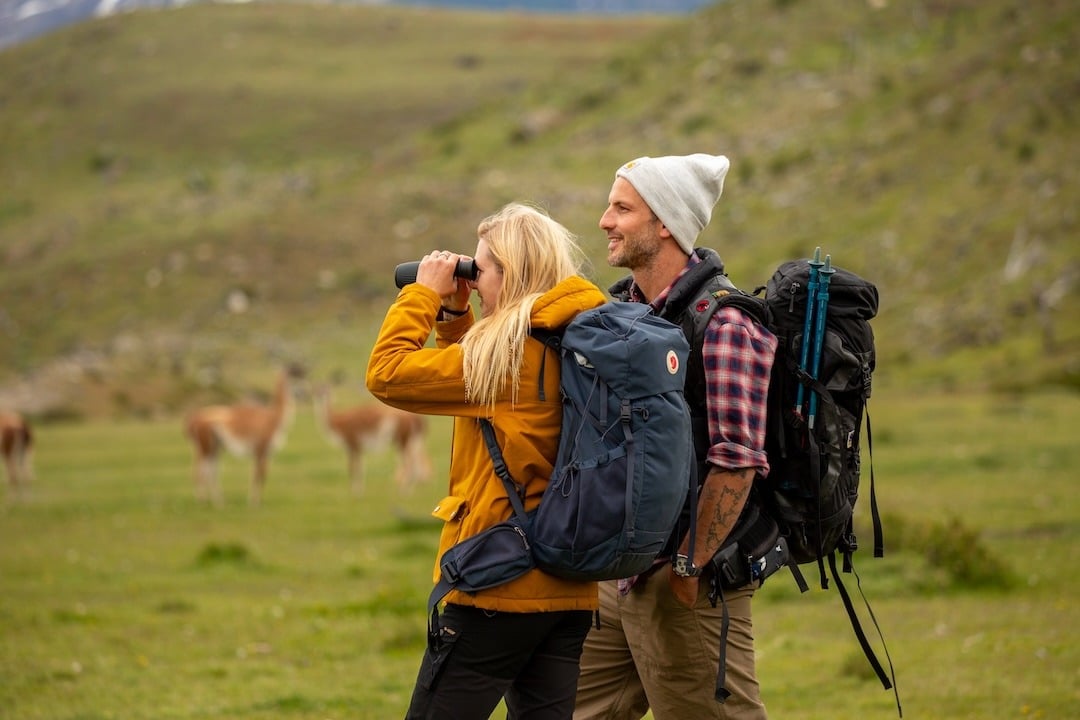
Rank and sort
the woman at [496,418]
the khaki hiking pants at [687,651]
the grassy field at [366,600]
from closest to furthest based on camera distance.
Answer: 1. the woman at [496,418]
2. the khaki hiking pants at [687,651]
3. the grassy field at [366,600]

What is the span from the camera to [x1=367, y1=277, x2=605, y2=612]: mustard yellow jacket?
4.29 metres

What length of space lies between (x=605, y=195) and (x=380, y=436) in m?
28.2

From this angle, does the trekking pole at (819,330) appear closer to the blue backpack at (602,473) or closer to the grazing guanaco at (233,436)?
the blue backpack at (602,473)

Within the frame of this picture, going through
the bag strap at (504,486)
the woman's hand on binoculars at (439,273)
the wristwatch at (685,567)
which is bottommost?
the wristwatch at (685,567)

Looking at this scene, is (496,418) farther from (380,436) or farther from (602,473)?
(380,436)

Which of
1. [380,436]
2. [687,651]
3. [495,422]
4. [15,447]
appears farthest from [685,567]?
[15,447]

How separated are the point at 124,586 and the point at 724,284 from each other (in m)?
9.80

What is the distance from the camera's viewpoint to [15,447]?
20.9m

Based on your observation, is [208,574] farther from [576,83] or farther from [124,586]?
[576,83]

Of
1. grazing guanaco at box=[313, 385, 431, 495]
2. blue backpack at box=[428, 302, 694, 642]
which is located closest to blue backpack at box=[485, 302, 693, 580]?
blue backpack at box=[428, 302, 694, 642]

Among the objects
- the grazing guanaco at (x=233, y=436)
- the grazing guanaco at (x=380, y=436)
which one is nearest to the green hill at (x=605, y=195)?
the grazing guanaco at (x=380, y=436)

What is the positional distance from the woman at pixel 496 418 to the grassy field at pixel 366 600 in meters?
4.03

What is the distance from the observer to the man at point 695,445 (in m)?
4.61

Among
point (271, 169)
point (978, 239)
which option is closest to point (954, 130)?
point (978, 239)
